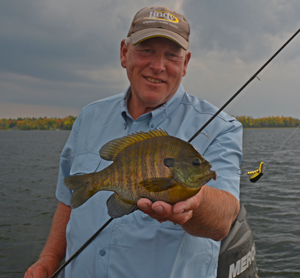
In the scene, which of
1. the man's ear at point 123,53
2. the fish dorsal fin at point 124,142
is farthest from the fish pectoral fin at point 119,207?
the man's ear at point 123,53

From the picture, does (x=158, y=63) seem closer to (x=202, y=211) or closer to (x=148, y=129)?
(x=148, y=129)

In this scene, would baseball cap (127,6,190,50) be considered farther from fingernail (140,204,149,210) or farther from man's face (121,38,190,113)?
fingernail (140,204,149,210)

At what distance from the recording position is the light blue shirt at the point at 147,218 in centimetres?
237

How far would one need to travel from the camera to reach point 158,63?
2.64m

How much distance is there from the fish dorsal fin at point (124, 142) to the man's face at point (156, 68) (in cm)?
88

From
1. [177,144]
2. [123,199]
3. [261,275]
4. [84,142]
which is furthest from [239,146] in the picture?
[261,275]

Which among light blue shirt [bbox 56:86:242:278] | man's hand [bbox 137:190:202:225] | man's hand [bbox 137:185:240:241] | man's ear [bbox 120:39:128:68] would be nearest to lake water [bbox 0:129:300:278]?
light blue shirt [bbox 56:86:242:278]

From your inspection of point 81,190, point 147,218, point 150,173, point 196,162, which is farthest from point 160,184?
point 147,218

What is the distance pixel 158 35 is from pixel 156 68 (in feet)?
0.92

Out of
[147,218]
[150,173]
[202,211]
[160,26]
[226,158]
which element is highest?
[160,26]

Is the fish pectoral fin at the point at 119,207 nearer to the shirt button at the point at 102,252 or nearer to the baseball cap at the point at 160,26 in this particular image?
the shirt button at the point at 102,252

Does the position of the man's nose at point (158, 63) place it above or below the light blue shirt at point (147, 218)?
above

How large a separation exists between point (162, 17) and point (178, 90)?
2.24 feet

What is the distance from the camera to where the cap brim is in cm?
258
